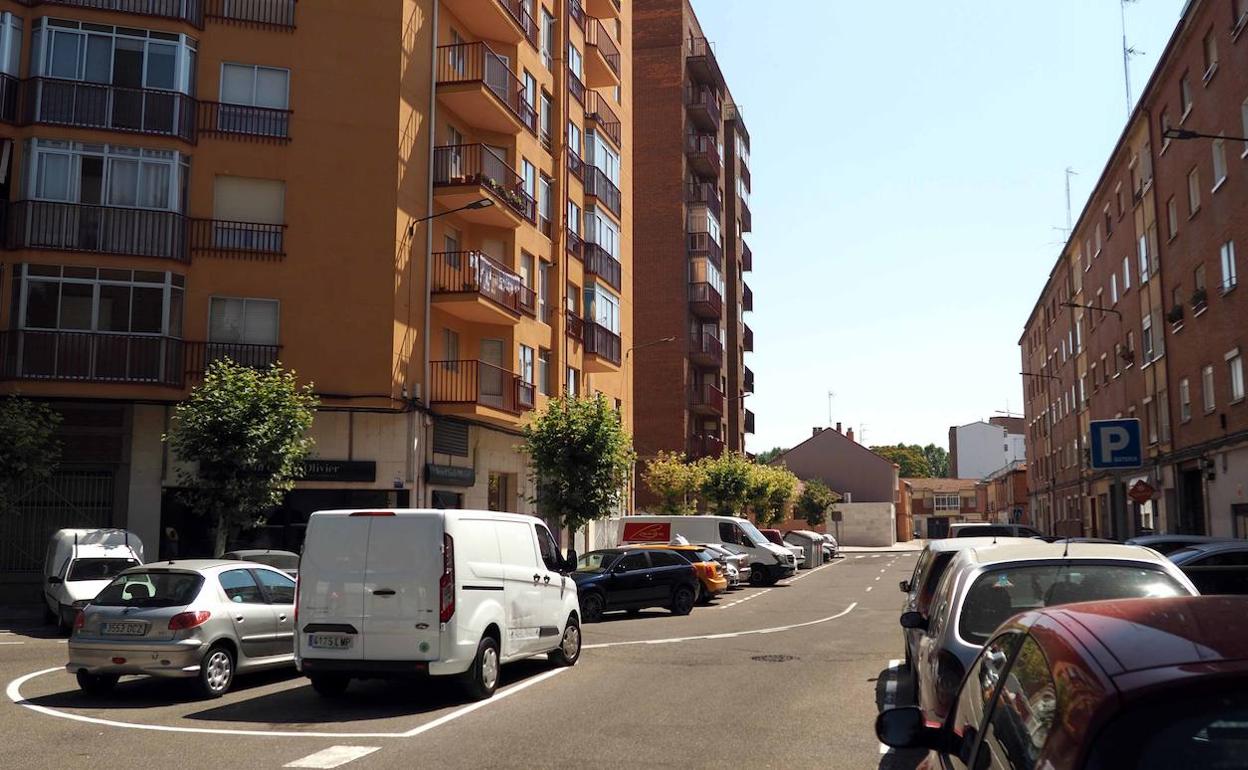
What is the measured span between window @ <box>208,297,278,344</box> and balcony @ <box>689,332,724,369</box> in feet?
105

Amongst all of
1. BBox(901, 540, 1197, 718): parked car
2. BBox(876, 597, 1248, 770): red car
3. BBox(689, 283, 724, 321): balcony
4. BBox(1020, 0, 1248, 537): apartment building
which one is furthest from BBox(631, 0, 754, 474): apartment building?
BBox(876, 597, 1248, 770): red car

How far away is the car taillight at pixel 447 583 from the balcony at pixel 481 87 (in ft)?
63.6

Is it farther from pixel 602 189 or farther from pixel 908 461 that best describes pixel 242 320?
pixel 908 461

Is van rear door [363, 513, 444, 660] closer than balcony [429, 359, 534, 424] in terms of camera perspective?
Yes

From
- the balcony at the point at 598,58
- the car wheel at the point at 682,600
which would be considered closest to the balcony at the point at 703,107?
the balcony at the point at 598,58

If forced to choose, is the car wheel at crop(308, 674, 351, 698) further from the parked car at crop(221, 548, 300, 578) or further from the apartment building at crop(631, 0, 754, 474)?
the apartment building at crop(631, 0, 754, 474)

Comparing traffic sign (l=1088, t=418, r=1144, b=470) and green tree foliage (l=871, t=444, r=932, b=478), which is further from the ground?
green tree foliage (l=871, t=444, r=932, b=478)

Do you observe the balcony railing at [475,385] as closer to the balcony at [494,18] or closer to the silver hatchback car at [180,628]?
the balcony at [494,18]

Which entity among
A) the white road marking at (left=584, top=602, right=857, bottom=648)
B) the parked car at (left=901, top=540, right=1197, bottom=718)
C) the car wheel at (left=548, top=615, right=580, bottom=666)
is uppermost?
the parked car at (left=901, top=540, right=1197, bottom=718)

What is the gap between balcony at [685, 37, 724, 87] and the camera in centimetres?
5716

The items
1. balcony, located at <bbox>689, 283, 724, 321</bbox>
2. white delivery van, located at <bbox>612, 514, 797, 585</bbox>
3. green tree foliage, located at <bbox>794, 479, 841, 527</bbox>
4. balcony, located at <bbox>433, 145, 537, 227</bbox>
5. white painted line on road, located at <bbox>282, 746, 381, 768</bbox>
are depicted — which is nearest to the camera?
white painted line on road, located at <bbox>282, 746, 381, 768</bbox>

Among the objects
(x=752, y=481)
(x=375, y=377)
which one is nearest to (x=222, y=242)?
(x=375, y=377)

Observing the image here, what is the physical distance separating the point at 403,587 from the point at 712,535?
24.6 m

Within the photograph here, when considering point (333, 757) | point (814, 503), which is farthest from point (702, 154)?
point (333, 757)
